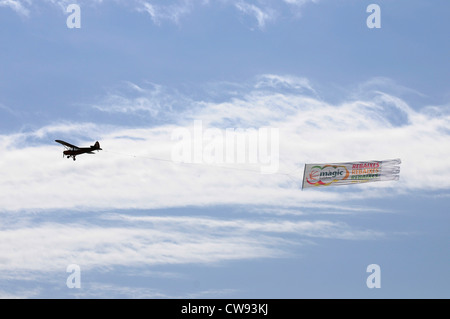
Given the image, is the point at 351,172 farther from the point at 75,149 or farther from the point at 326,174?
the point at 75,149

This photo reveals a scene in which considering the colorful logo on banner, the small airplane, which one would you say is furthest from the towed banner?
the small airplane

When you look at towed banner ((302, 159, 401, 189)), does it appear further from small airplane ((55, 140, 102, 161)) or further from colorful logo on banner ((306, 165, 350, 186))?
small airplane ((55, 140, 102, 161))

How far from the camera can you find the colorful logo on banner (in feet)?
408

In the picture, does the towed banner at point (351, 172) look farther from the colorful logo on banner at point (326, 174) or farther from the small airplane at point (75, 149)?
the small airplane at point (75, 149)

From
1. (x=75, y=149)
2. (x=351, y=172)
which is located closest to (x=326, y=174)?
(x=351, y=172)

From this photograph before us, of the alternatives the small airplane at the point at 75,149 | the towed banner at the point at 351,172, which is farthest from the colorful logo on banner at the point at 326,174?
the small airplane at the point at 75,149

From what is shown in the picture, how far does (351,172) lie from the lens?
126312mm

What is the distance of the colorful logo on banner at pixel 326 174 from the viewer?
408 feet

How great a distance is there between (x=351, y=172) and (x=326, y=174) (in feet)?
15.1

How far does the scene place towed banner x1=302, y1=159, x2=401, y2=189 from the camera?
124375 mm
